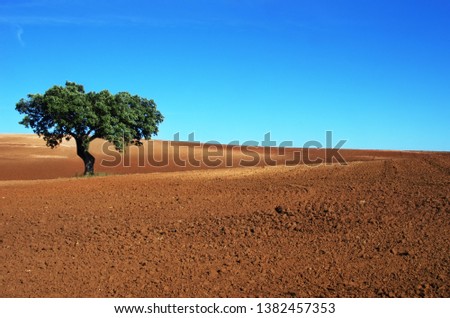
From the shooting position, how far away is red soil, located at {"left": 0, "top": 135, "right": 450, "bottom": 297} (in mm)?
6816

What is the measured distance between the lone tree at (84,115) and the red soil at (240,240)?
33.7ft

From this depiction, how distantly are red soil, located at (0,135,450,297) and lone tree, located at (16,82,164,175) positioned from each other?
10265mm

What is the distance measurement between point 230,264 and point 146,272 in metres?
1.48

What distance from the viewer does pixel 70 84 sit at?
83.7 ft

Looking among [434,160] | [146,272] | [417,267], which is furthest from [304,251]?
[434,160]

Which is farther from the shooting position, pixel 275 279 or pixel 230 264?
pixel 230 264

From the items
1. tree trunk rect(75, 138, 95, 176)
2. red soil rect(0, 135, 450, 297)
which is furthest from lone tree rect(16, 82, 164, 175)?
red soil rect(0, 135, 450, 297)

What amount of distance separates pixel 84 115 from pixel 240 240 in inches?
694

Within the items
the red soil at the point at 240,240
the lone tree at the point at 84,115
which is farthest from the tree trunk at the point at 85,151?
the red soil at the point at 240,240

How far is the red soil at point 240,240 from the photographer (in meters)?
6.82

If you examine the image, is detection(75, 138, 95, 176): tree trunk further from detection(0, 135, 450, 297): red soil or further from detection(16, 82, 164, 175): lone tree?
detection(0, 135, 450, 297): red soil

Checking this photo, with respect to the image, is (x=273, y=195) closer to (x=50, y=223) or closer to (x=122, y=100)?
(x=50, y=223)

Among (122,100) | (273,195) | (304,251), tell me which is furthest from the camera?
(122,100)

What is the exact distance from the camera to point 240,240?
8.89m
